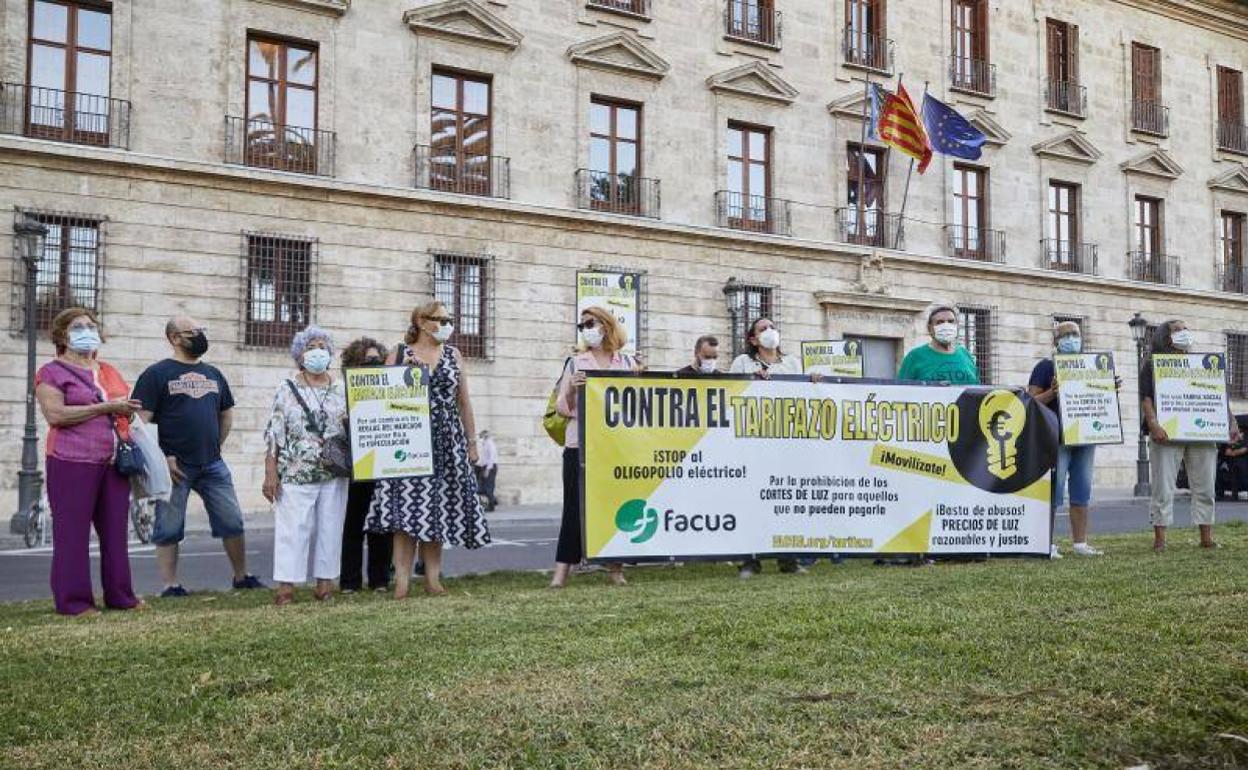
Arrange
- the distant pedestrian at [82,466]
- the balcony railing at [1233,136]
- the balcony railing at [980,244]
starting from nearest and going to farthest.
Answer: the distant pedestrian at [82,466]
the balcony railing at [980,244]
the balcony railing at [1233,136]

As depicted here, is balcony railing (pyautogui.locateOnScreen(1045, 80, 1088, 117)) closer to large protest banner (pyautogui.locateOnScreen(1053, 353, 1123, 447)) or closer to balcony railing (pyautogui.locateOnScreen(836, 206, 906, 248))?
balcony railing (pyautogui.locateOnScreen(836, 206, 906, 248))

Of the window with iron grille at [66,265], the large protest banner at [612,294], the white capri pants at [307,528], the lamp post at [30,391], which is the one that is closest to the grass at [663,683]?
the white capri pants at [307,528]

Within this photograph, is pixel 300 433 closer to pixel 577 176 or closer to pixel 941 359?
pixel 941 359

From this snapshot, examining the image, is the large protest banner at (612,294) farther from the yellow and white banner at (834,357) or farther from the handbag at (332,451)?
the handbag at (332,451)

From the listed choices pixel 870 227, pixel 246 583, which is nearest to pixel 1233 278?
pixel 870 227

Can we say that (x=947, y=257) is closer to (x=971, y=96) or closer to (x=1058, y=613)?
(x=971, y=96)

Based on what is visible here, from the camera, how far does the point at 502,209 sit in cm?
2109

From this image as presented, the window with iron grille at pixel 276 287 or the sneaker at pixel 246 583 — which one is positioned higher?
the window with iron grille at pixel 276 287

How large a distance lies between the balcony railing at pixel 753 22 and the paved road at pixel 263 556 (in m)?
11.9

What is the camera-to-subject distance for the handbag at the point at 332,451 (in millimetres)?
7172

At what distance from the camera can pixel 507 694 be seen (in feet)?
12.4

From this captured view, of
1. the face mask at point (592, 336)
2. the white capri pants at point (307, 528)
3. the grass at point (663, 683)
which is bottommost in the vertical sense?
the grass at point (663, 683)

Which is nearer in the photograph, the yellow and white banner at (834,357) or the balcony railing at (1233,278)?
the yellow and white banner at (834,357)

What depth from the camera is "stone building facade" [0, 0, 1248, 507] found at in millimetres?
18312
